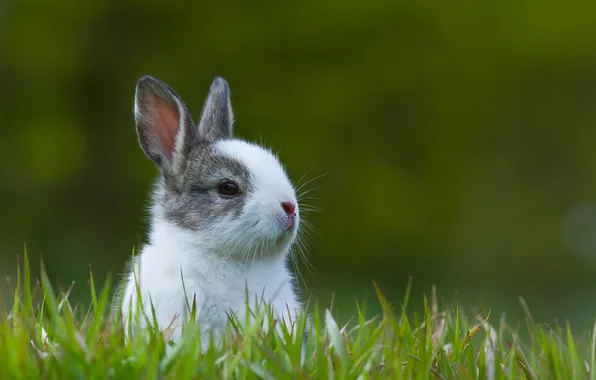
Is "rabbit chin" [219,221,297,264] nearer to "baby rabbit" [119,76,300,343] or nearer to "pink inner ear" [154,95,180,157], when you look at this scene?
"baby rabbit" [119,76,300,343]

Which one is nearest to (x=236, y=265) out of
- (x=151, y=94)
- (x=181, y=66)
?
(x=151, y=94)

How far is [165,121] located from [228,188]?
2.40 feet

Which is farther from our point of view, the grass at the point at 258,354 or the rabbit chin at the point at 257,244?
the rabbit chin at the point at 257,244

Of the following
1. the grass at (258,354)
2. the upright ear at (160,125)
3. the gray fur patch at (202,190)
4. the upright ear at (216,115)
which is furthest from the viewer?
the upright ear at (216,115)

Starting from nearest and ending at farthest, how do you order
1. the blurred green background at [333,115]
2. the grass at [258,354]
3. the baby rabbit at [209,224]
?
the grass at [258,354] → the baby rabbit at [209,224] → the blurred green background at [333,115]

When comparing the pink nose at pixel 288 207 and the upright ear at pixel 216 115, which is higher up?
the upright ear at pixel 216 115

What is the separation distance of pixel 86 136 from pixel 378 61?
5.04 metres

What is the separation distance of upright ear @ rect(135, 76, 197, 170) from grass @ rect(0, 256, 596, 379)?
60.9 inches

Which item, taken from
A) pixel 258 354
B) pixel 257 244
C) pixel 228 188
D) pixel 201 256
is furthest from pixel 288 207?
pixel 258 354

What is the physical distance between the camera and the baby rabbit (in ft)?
14.4

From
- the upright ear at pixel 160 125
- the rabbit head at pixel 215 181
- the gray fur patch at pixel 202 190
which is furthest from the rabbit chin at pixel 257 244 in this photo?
the upright ear at pixel 160 125

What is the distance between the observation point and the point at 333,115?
14.3 meters

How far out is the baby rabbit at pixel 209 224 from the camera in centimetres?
438

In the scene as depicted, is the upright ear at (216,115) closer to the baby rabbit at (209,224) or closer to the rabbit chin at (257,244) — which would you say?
the baby rabbit at (209,224)
